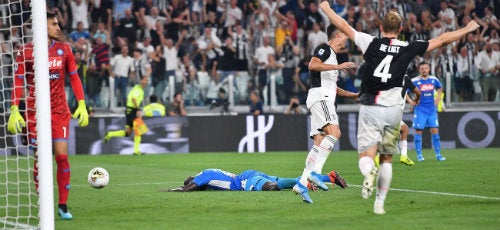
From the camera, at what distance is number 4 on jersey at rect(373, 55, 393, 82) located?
9.52 m

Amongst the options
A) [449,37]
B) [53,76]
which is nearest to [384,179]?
[449,37]

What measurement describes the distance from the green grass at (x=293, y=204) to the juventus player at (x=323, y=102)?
47 centimetres

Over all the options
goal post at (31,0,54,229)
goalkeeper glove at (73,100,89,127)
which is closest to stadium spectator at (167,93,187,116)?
goalkeeper glove at (73,100,89,127)

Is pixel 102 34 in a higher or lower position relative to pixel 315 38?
higher

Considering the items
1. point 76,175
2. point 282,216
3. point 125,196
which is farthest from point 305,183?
point 76,175

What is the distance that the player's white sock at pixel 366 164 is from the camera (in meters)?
9.26

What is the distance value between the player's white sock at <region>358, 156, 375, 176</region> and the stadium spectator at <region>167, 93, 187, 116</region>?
53.5ft

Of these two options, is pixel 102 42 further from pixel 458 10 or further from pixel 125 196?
pixel 125 196

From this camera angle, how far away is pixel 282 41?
88.0 ft

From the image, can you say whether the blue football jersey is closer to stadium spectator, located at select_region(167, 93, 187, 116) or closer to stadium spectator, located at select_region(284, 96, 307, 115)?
stadium spectator, located at select_region(284, 96, 307, 115)

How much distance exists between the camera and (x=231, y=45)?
26.2m

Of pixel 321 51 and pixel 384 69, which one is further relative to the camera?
pixel 321 51

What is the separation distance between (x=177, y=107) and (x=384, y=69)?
16.4m

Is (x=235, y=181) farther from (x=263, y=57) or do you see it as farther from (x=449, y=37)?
(x=263, y=57)
